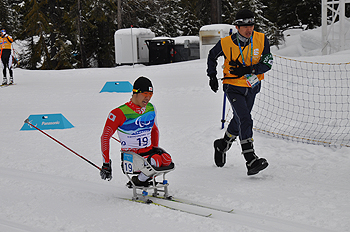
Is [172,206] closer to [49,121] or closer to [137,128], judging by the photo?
[137,128]

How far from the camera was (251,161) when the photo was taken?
4.96 m

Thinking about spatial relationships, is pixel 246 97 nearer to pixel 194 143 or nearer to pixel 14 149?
pixel 194 143

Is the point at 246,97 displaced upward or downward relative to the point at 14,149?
upward

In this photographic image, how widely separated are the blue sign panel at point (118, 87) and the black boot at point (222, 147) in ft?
24.1

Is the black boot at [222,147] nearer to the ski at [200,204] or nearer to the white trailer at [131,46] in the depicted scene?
the ski at [200,204]

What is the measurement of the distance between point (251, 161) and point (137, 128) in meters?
1.52

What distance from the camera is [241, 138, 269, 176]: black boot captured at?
4.88 metres

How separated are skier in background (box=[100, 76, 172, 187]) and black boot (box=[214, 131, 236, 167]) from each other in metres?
1.39

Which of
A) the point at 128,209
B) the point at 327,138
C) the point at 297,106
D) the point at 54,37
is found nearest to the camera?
the point at 128,209

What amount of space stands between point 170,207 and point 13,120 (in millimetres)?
6657

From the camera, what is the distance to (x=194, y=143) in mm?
6922

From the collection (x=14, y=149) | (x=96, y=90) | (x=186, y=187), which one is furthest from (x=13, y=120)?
(x=186, y=187)

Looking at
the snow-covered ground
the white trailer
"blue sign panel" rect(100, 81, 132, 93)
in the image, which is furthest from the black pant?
the white trailer

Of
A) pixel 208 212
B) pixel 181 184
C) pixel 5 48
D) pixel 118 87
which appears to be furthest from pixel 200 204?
pixel 5 48
